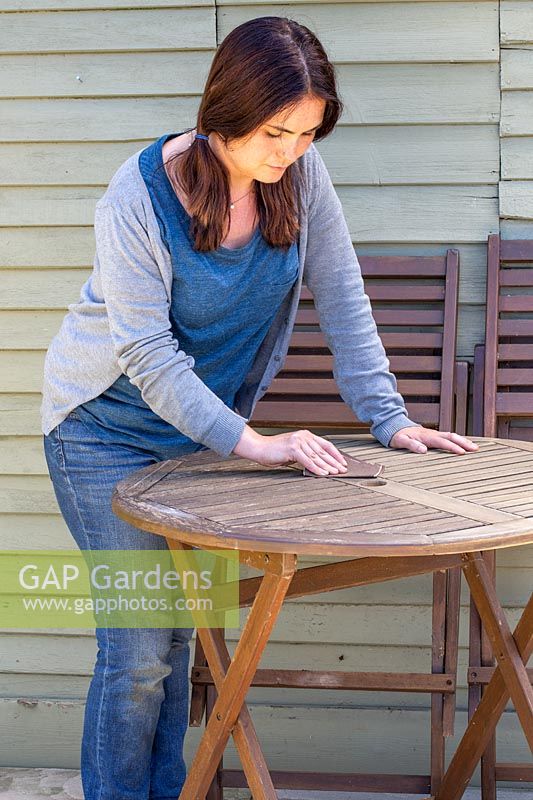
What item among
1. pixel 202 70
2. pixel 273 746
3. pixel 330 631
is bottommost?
pixel 273 746

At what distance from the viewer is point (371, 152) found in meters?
3.21

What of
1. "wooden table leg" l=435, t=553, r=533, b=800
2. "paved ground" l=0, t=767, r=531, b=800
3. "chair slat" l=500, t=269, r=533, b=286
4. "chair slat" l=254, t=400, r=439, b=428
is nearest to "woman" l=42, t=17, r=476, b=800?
"wooden table leg" l=435, t=553, r=533, b=800

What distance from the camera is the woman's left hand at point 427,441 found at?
96.6 inches

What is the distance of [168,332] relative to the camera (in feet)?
7.32

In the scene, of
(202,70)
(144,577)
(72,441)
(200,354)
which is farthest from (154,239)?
(202,70)

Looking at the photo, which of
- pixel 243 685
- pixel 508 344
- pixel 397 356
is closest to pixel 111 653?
pixel 243 685

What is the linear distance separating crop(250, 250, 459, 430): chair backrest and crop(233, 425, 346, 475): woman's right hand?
2.98 ft

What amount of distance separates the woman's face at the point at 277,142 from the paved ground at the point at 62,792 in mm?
1935

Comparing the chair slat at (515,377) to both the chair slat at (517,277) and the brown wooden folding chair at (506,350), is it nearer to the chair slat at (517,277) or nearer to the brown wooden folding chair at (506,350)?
the brown wooden folding chair at (506,350)

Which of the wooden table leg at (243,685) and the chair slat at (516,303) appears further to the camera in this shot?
the chair slat at (516,303)

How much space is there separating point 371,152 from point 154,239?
1208mm

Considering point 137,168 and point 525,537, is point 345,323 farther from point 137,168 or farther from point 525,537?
point 525,537

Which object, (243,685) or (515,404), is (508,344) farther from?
(243,685)
